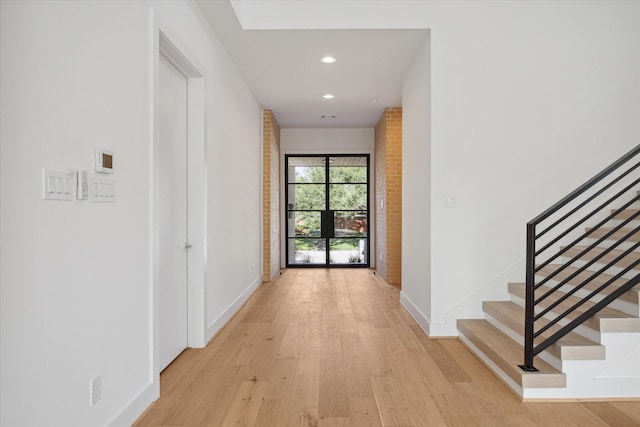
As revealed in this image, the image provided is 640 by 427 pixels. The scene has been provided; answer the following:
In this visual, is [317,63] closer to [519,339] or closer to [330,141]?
[519,339]

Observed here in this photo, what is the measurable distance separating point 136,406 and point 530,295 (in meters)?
2.25

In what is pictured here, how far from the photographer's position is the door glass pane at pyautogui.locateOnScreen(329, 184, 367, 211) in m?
8.43

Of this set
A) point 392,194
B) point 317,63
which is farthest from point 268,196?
point 317,63

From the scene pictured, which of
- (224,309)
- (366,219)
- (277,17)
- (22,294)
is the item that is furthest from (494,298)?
(366,219)

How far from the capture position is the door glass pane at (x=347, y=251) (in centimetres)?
846

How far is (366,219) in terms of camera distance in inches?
332

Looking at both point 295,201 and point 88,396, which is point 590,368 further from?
point 295,201

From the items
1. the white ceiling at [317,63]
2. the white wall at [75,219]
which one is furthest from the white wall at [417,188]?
the white wall at [75,219]

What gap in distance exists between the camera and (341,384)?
2.70 meters

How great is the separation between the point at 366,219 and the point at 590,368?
6.02 m

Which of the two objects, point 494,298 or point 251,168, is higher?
point 251,168

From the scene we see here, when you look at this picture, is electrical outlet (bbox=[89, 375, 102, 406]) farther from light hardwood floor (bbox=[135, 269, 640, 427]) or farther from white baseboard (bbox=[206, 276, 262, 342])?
white baseboard (bbox=[206, 276, 262, 342])

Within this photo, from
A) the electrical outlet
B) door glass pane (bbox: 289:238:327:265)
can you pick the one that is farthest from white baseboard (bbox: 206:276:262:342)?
door glass pane (bbox: 289:238:327:265)

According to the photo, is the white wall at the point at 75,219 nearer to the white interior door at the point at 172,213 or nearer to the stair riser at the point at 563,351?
the white interior door at the point at 172,213
